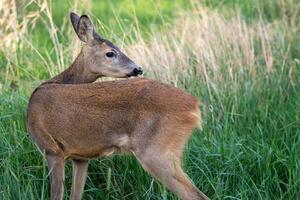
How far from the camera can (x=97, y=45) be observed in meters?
6.65

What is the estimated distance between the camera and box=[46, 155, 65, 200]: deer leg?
5746 millimetres

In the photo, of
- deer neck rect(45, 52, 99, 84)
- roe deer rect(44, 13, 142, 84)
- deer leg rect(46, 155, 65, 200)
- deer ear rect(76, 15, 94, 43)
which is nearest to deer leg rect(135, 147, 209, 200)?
deer leg rect(46, 155, 65, 200)

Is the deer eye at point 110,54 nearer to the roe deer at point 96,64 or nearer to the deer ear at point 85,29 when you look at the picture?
the roe deer at point 96,64

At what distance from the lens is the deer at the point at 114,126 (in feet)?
17.8

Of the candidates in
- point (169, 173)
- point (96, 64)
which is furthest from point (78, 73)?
point (169, 173)

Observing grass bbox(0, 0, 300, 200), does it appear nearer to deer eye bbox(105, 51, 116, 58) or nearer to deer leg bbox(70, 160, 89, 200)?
deer leg bbox(70, 160, 89, 200)

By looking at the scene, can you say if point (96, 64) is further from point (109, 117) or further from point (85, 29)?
point (109, 117)

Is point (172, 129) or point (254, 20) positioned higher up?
point (172, 129)

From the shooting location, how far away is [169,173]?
17.7ft

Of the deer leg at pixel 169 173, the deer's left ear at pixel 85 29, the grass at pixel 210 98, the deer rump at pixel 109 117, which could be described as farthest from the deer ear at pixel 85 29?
the deer leg at pixel 169 173

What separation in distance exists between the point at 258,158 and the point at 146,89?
3.70ft

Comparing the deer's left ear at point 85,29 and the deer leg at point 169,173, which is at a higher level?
the deer's left ear at point 85,29

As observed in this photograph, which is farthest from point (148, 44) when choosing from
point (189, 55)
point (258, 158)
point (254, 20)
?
point (258, 158)

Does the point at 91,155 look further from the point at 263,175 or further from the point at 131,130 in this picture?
the point at 263,175
